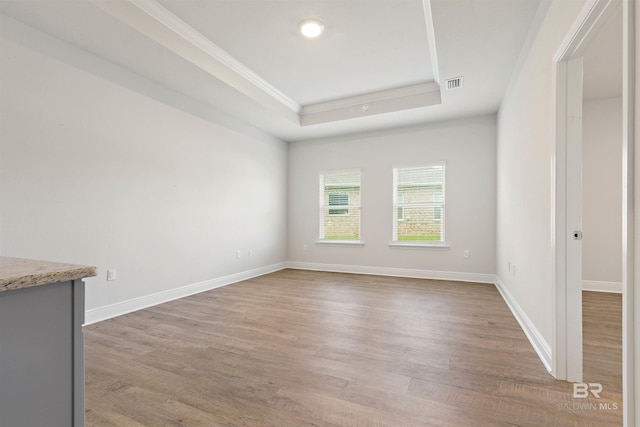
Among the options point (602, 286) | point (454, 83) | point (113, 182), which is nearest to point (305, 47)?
point (454, 83)

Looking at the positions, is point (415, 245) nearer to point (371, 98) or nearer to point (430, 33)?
point (371, 98)

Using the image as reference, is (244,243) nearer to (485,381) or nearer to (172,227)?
(172,227)

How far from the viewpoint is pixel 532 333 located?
97.0 inches

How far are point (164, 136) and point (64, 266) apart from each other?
323 cm

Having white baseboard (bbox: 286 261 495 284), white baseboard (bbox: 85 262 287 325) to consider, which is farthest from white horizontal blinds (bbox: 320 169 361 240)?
white baseboard (bbox: 85 262 287 325)

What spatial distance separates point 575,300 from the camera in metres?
1.85

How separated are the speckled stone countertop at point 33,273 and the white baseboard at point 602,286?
18.5 ft

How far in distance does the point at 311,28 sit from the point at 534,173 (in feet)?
7.70

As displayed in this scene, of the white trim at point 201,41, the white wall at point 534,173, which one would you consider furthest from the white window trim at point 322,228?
the white wall at point 534,173

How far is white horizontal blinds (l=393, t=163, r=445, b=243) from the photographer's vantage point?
203 inches

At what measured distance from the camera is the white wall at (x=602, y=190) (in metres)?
4.18

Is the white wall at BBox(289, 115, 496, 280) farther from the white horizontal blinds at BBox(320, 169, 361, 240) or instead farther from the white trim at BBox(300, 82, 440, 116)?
the white trim at BBox(300, 82, 440, 116)

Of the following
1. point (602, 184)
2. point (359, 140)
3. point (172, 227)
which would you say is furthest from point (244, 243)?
point (602, 184)

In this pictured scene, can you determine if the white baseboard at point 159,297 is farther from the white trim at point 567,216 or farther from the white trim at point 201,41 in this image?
the white trim at point 567,216
